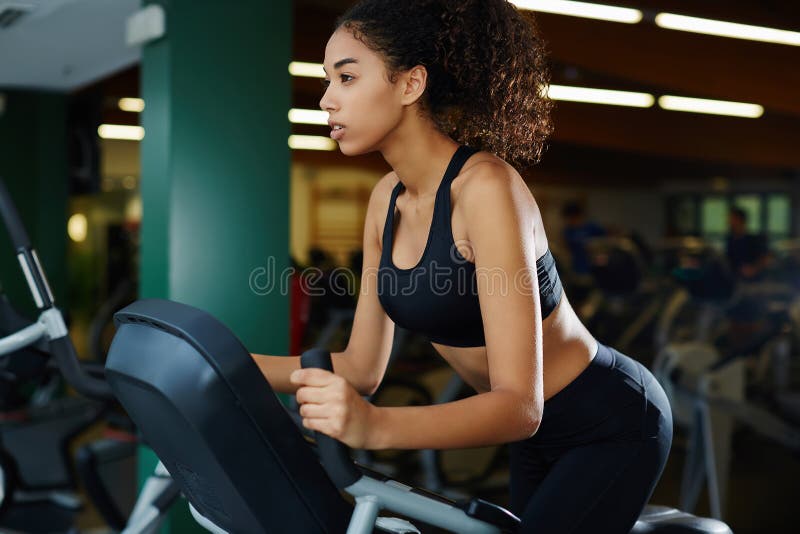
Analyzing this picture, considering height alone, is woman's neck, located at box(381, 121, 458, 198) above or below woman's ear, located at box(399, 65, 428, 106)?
below

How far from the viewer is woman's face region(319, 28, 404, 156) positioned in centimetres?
110

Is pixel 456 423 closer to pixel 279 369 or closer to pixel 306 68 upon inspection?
pixel 279 369

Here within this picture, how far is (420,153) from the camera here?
3.95ft

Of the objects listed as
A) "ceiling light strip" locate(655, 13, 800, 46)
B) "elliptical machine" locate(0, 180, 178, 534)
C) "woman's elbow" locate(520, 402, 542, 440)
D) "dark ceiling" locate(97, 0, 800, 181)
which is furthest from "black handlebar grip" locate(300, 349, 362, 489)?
"ceiling light strip" locate(655, 13, 800, 46)

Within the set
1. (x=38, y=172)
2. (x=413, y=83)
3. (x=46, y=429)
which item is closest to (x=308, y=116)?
(x=38, y=172)

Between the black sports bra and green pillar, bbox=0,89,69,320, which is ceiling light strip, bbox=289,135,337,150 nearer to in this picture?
green pillar, bbox=0,89,69,320

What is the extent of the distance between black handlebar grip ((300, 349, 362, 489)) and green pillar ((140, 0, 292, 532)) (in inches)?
75.5

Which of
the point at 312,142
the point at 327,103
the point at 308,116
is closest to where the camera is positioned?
the point at 327,103

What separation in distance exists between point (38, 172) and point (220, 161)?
349cm

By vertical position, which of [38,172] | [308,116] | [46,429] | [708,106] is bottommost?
[46,429]

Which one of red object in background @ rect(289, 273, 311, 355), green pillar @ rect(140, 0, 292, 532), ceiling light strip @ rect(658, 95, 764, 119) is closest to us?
green pillar @ rect(140, 0, 292, 532)

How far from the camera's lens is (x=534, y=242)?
110 cm

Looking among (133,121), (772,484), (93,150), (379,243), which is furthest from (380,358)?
(133,121)

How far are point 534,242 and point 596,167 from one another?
1346 cm
